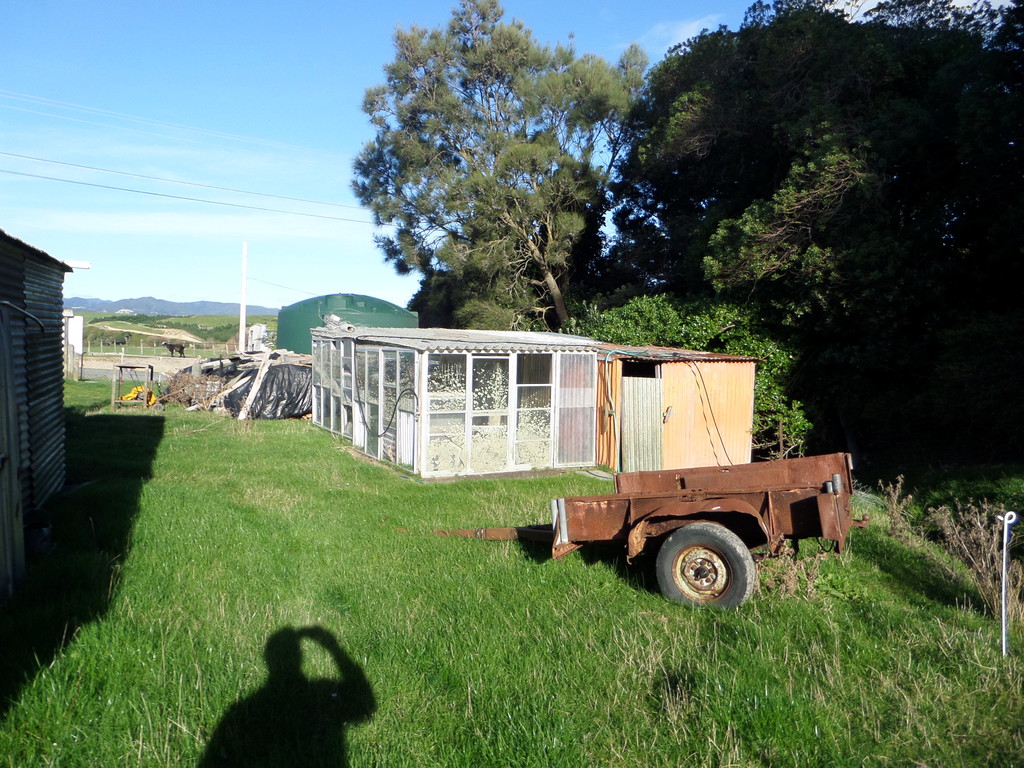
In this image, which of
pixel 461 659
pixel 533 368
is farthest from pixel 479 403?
pixel 461 659

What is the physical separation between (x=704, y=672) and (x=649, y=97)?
75.9 feet

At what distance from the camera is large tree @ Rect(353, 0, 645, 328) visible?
25219 millimetres

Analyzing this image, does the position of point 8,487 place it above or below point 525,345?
below

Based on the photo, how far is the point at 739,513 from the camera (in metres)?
6.20

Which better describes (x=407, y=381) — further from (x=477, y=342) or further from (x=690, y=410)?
(x=690, y=410)

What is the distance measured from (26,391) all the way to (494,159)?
67.6 feet

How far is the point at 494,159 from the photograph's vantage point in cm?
2655

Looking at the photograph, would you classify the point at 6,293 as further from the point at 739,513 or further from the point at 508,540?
the point at 739,513

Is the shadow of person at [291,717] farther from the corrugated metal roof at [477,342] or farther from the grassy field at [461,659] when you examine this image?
the corrugated metal roof at [477,342]

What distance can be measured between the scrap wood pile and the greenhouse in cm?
670

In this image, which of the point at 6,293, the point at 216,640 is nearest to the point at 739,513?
the point at 216,640

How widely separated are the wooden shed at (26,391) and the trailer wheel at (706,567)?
4.80 meters

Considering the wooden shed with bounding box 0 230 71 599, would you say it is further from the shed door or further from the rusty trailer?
the shed door

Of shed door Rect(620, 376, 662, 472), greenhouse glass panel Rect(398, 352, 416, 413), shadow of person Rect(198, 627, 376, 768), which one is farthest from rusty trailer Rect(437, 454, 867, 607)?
shed door Rect(620, 376, 662, 472)
